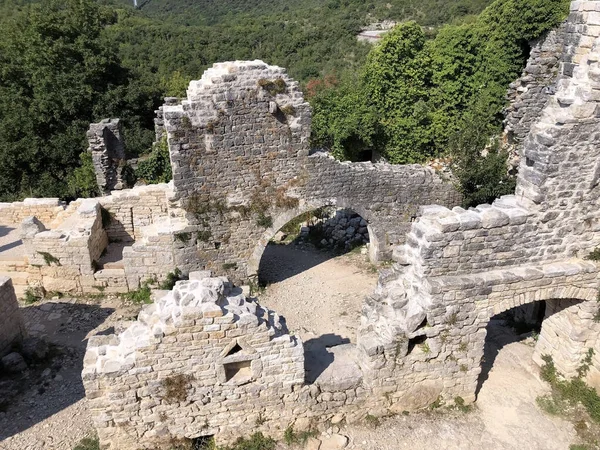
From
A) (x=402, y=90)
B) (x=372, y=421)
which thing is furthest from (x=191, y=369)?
(x=402, y=90)

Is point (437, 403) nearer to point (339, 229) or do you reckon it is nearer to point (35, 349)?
point (35, 349)

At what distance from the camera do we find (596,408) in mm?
7156

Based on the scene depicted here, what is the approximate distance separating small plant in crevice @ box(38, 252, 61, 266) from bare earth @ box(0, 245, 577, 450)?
0.88m

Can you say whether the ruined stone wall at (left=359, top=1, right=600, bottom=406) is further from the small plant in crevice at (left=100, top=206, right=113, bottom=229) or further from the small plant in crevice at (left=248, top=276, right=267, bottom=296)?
the small plant in crevice at (left=100, top=206, right=113, bottom=229)

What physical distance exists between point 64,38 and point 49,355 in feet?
58.7

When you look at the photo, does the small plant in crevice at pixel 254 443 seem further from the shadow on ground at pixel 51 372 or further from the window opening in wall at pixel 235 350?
the shadow on ground at pixel 51 372

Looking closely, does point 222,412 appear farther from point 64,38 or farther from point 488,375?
point 64,38

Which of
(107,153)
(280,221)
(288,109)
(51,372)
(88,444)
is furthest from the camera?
(107,153)

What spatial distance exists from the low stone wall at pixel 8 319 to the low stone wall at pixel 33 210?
4.39 metres

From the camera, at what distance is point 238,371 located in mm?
6445

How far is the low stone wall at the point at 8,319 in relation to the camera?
8680mm

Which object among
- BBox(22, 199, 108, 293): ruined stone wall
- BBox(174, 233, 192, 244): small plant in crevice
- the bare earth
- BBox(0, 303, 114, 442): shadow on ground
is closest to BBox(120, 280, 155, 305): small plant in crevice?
the bare earth

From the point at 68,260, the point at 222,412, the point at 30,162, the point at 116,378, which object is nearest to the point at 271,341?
the point at 222,412

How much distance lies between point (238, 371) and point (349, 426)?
1888mm
